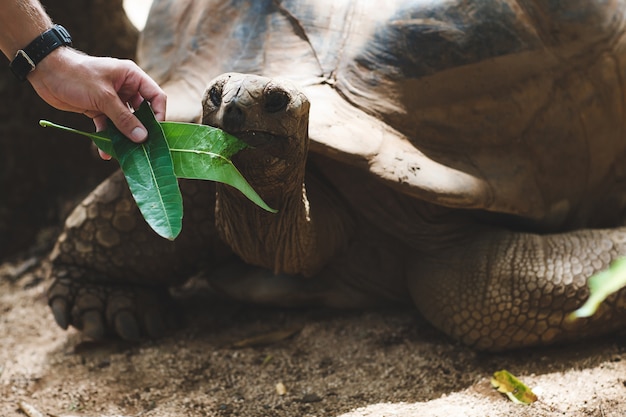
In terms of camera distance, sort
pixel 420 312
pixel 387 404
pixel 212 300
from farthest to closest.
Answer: pixel 212 300 → pixel 420 312 → pixel 387 404

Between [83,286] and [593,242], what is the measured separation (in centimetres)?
208

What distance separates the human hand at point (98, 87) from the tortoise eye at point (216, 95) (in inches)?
6.7

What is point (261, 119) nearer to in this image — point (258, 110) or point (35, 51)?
point (258, 110)

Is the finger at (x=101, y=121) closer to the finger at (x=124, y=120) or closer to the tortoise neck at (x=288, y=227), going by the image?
the finger at (x=124, y=120)

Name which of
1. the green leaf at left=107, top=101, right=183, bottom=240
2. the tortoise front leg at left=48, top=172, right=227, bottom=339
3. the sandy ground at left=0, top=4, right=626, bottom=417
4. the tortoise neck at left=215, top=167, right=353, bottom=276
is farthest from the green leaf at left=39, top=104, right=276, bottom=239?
the tortoise front leg at left=48, top=172, right=227, bottom=339

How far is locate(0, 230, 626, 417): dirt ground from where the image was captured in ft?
7.38

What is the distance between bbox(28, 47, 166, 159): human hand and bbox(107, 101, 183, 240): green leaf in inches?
1.2

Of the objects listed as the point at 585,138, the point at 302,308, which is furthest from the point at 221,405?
the point at 585,138

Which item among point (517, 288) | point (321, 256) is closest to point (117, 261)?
point (321, 256)

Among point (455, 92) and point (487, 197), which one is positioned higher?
point (455, 92)

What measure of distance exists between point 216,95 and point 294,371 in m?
1.10

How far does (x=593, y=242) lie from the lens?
2703 mm

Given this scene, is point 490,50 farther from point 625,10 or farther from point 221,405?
point 221,405

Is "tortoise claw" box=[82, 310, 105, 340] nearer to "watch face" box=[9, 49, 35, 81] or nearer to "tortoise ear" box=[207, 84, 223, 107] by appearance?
"watch face" box=[9, 49, 35, 81]
